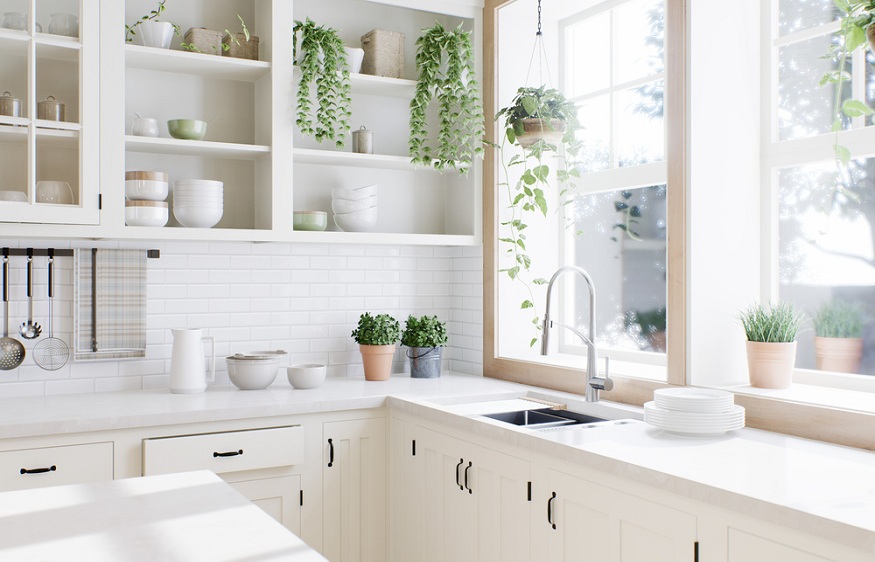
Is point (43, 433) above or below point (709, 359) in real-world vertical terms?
below

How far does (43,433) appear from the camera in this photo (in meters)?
2.66

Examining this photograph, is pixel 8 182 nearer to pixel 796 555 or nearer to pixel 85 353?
pixel 85 353

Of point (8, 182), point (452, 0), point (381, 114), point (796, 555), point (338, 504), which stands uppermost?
point (452, 0)

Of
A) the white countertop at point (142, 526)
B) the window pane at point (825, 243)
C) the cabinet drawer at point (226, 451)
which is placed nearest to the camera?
the white countertop at point (142, 526)

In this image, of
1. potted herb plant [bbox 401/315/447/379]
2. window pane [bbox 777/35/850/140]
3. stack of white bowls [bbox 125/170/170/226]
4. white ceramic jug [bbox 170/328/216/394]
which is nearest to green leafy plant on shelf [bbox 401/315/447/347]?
potted herb plant [bbox 401/315/447/379]

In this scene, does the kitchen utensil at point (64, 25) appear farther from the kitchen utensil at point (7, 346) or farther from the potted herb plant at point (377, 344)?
the potted herb plant at point (377, 344)

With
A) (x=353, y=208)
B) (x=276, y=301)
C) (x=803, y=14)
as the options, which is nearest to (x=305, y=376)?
(x=276, y=301)

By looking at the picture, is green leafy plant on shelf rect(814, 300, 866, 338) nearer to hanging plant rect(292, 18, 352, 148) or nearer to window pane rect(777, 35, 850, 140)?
window pane rect(777, 35, 850, 140)

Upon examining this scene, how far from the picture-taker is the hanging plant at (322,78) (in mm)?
3406

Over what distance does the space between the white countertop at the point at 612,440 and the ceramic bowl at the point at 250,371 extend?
5cm

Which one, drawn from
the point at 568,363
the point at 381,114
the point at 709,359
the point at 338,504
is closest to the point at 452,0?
the point at 381,114

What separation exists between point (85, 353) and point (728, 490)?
8.63 ft

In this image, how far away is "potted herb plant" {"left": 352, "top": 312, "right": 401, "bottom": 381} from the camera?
3664 mm

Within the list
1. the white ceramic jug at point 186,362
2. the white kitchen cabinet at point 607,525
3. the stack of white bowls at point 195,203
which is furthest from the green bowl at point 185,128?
the white kitchen cabinet at point 607,525
